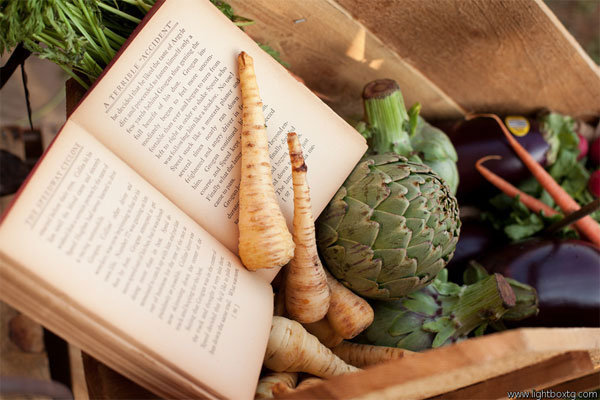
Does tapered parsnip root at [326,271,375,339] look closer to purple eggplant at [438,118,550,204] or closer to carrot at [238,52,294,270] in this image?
carrot at [238,52,294,270]

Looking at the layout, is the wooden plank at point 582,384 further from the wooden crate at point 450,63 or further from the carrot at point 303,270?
the carrot at point 303,270

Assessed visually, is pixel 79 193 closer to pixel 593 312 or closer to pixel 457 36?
pixel 457 36

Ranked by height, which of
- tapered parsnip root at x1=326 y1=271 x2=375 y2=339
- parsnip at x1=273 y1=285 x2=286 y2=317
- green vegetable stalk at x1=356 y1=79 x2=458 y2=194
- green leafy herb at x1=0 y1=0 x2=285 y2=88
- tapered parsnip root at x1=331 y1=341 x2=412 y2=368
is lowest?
tapered parsnip root at x1=331 y1=341 x2=412 y2=368

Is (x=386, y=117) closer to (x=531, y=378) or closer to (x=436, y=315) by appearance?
(x=436, y=315)

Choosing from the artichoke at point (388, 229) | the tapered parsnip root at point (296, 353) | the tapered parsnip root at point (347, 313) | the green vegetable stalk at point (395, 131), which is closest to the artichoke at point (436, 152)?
the green vegetable stalk at point (395, 131)

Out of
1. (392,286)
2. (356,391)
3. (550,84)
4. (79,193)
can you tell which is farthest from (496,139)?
(79,193)

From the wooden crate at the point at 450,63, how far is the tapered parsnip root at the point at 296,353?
19cm

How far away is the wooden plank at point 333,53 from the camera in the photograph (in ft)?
3.15

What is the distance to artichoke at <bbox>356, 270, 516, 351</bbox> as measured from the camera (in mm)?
854

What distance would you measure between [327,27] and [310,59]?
102mm

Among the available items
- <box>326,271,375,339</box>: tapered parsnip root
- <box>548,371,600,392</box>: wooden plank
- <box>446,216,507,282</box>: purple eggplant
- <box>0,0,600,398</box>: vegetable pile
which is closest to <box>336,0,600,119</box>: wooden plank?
<box>0,0,600,398</box>: vegetable pile

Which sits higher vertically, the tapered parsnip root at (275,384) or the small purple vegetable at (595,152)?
the small purple vegetable at (595,152)

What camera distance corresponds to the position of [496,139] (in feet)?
3.94

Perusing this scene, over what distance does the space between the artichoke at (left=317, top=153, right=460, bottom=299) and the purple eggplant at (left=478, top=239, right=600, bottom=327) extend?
1.03 ft
